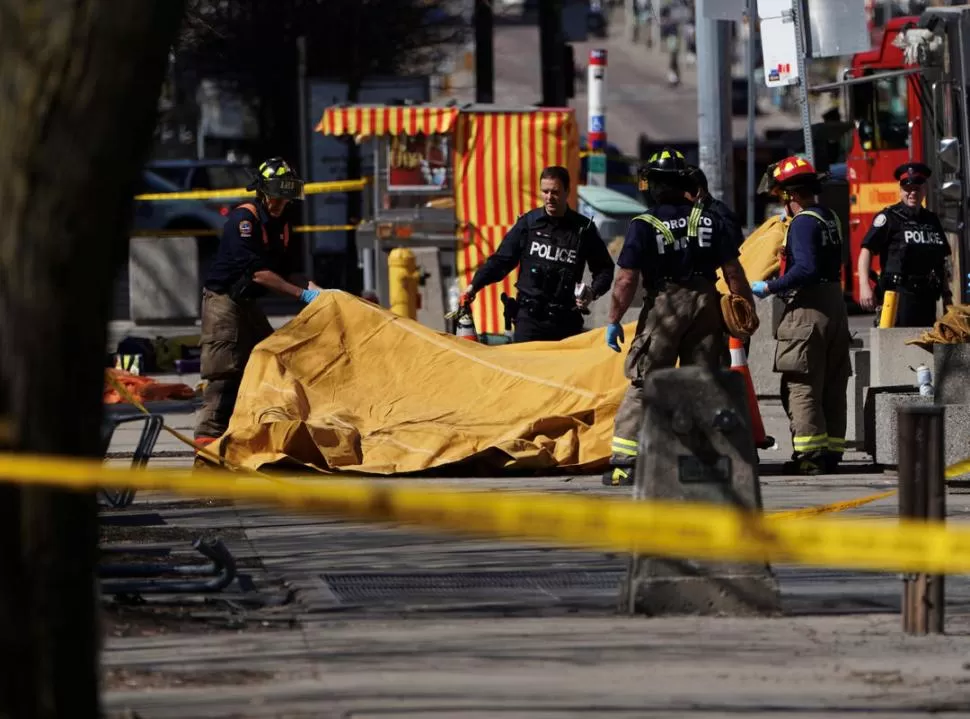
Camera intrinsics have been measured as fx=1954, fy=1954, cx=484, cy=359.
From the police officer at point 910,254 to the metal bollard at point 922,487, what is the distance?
252 inches

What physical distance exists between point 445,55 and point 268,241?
1139 inches

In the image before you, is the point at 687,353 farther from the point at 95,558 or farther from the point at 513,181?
the point at 513,181

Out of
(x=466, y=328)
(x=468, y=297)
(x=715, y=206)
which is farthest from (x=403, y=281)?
(x=715, y=206)

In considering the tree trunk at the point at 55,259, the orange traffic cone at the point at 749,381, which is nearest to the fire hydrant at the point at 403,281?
the orange traffic cone at the point at 749,381

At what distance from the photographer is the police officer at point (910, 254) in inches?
506

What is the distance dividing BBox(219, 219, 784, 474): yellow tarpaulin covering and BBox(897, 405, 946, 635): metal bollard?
4.42m

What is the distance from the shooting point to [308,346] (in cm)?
1155

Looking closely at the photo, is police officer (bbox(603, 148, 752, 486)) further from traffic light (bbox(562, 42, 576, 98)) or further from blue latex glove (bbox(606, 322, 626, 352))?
traffic light (bbox(562, 42, 576, 98))

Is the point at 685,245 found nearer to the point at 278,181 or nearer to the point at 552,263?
the point at 552,263

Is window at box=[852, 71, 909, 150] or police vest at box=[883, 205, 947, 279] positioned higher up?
window at box=[852, 71, 909, 150]

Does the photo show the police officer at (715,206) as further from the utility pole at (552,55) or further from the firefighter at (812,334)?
the utility pole at (552,55)

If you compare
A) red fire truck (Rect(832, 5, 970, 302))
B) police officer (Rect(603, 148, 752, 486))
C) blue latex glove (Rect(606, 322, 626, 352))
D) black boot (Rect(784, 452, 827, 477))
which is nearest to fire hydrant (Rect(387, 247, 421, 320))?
red fire truck (Rect(832, 5, 970, 302))

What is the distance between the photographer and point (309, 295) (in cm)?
1159

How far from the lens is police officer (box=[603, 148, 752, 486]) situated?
32.2 feet
